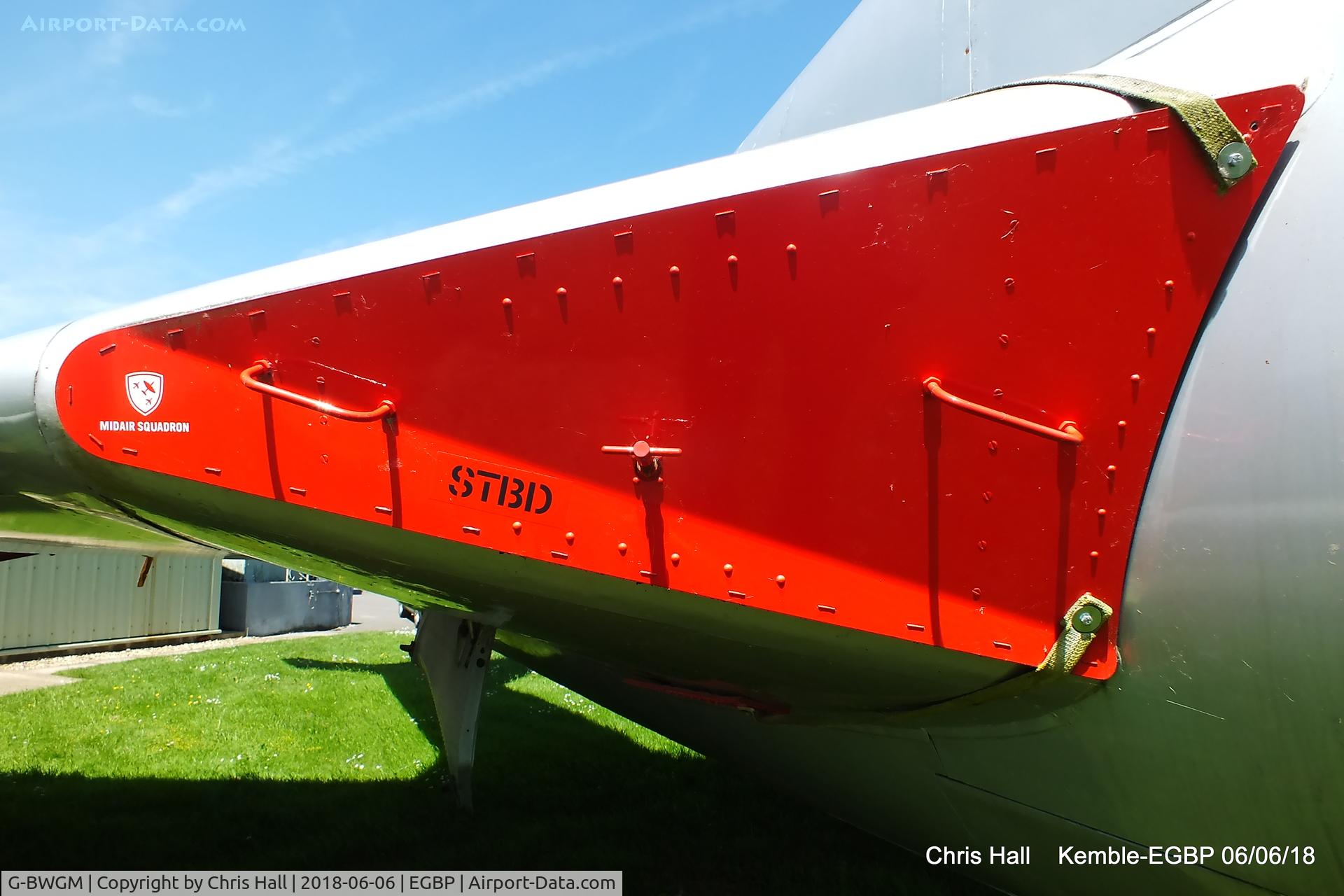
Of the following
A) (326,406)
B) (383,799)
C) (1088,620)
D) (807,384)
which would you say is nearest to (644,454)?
(807,384)

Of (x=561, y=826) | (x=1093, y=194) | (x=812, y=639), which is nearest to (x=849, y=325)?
(x=1093, y=194)

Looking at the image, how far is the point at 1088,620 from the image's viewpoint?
2.23 metres

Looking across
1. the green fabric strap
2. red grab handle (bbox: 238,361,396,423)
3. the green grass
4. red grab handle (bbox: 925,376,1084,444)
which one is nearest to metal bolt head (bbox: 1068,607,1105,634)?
red grab handle (bbox: 925,376,1084,444)

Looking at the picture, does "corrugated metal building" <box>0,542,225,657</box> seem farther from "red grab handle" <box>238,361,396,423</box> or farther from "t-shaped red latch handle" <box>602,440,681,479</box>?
"t-shaped red latch handle" <box>602,440,681,479</box>

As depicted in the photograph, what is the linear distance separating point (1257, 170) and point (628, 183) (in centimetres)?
165

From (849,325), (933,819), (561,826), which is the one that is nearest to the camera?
(849,325)

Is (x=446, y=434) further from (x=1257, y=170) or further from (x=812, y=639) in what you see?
(x=1257, y=170)

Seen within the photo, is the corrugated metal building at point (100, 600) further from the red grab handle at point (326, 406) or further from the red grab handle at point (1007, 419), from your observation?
the red grab handle at point (1007, 419)

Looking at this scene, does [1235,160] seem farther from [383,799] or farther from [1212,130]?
[383,799]

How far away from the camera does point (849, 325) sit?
7.57 feet

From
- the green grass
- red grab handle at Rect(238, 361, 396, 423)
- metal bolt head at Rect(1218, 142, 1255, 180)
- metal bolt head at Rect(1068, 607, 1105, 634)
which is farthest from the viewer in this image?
the green grass

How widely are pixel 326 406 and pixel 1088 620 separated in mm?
2169

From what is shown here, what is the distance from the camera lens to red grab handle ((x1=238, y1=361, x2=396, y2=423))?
2.46 metres

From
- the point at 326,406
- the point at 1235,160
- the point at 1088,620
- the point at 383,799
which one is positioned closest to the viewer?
the point at 1235,160
